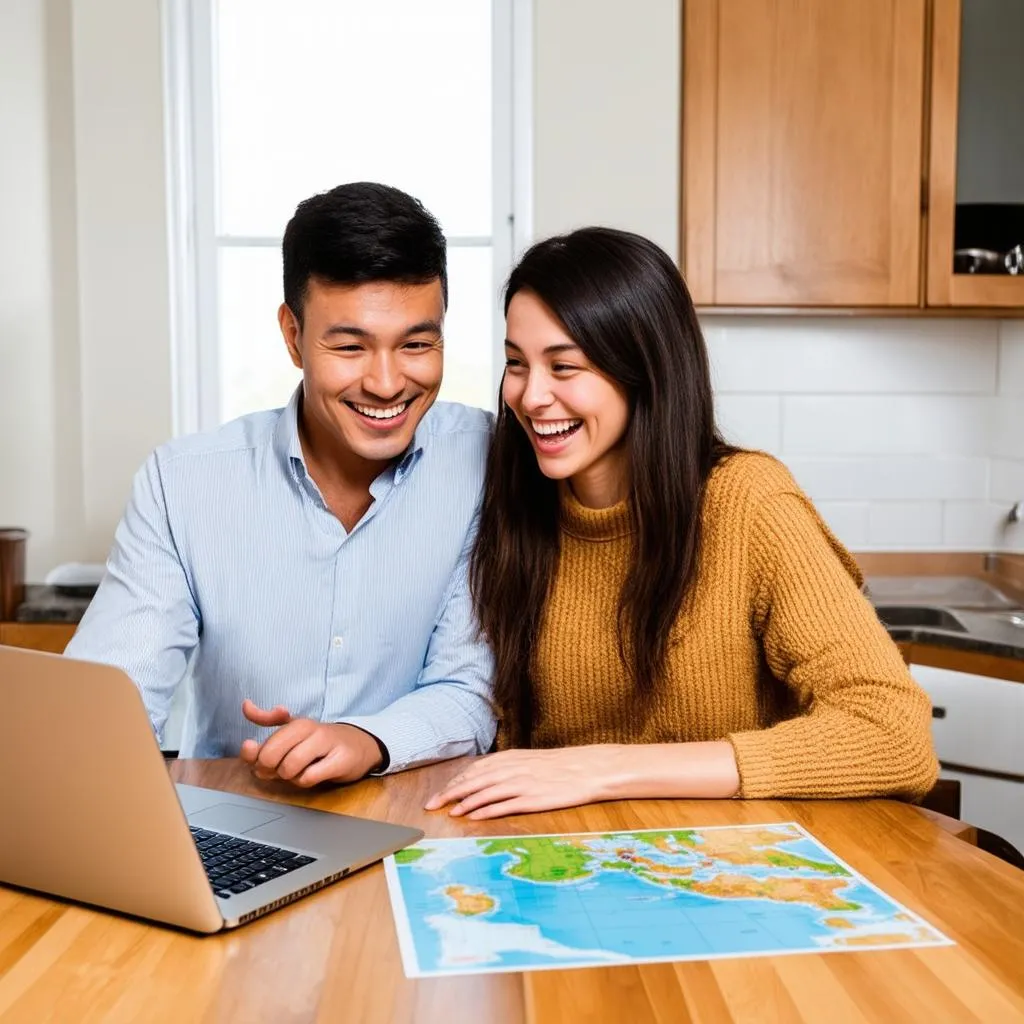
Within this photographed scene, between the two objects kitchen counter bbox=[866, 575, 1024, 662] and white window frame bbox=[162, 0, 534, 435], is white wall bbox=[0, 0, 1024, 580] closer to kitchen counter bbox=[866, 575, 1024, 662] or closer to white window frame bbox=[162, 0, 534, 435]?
white window frame bbox=[162, 0, 534, 435]

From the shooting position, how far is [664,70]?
9.59 feet

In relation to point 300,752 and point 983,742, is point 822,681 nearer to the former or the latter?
point 300,752

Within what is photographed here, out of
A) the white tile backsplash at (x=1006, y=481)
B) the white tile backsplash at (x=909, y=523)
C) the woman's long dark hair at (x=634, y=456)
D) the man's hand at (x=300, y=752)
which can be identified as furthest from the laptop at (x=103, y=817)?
the white tile backsplash at (x=1006, y=481)

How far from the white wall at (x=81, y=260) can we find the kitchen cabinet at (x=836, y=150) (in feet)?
4.24

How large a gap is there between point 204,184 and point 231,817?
2251 millimetres

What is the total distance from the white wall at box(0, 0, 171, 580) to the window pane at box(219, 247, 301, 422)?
0.62 ft

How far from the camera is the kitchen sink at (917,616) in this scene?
284cm

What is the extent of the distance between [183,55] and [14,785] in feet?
8.11

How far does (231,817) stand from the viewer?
4.12ft

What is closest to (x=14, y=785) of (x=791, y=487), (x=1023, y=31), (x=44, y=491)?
(x=791, y=487)

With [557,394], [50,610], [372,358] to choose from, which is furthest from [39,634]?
[557,394]

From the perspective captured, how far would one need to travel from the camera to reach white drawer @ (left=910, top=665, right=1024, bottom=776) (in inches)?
98.4

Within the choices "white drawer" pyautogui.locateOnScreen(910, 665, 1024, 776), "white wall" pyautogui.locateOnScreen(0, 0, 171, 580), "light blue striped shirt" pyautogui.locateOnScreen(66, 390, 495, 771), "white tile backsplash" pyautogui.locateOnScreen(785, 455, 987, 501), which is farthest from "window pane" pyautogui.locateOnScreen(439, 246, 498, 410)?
"light blue striped shirt" pyautogui.locateOnScreen(66, 390, 495, 771)

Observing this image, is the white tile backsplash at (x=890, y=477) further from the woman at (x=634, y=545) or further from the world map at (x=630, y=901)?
the world map at (x=630, y=901)
